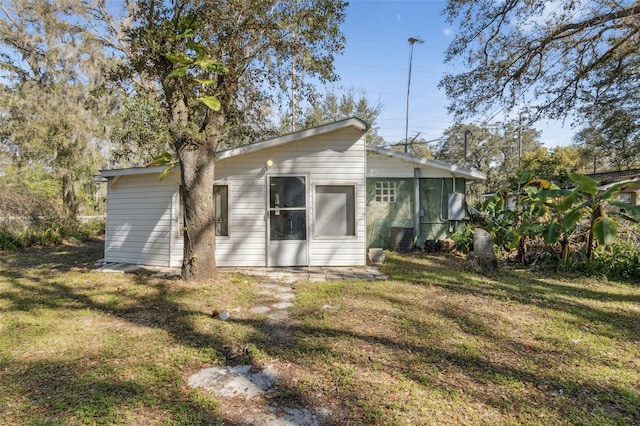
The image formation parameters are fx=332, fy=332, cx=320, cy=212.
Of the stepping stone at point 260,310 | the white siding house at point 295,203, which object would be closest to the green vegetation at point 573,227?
the white siding house at point 295,203

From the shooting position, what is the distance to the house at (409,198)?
1021cm

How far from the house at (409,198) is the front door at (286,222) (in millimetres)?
3679

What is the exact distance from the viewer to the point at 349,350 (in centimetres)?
324

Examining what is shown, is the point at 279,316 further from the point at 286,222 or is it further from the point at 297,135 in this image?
the point at 297,135

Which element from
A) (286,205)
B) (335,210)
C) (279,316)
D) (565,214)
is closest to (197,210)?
(286,205)

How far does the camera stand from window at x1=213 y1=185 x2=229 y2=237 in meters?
7.30

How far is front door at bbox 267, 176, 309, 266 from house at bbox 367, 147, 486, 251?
3.68 m

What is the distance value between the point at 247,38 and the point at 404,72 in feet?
41.0

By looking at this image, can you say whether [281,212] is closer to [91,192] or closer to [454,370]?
[454,370]

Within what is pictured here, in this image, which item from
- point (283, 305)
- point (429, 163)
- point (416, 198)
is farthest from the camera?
point (416, 198)

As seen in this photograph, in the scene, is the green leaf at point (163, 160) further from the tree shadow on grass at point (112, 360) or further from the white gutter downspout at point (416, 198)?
the white gutter downspout at point (416, 198)

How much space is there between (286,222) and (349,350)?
4.31 meters

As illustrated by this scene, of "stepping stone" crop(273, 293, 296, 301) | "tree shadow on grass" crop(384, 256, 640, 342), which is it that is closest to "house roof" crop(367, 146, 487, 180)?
"tree shadow on grass" crop(384, 256, 640, 342)

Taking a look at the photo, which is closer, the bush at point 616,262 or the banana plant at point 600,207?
the banana plant at point 600,207
